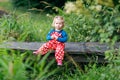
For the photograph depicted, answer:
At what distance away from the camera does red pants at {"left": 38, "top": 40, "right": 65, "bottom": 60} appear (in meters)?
5.88

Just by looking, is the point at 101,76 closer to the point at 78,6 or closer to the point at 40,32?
the point at 78,6

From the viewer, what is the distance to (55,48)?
6070 millimetres

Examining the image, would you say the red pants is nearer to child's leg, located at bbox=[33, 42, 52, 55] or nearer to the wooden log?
child's leg, located at bbox=[33, 42, 52, 55]

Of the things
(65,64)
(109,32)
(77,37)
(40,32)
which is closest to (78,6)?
(109,32)

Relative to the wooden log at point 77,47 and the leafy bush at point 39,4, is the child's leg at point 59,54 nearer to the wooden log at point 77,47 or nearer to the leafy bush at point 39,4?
the wooden log at point 77,47

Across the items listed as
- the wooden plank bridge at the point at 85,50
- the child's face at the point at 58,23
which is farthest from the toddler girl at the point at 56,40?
the wooden plank bridge at the point at 85,50

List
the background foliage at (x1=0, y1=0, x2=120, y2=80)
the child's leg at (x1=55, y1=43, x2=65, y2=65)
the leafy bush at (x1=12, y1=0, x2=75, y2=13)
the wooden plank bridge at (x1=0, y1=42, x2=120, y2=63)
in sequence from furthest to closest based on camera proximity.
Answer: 1. the leafy bush at (x1=12, y1=0, x2=75, y2=13)
2. the wooden plank bridge at (x1=0, y1=42, x2=120, y2=63)
3. the child's leg at (x1=55, y1=43, x2=65, y2=65)
4. the background foliage at (x1=0, y1=0, x2=120, y2=80)

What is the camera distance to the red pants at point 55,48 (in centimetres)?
588

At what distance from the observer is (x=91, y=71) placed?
5.62 meters

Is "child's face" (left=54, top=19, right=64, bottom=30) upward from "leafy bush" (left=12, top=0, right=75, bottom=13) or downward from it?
upward

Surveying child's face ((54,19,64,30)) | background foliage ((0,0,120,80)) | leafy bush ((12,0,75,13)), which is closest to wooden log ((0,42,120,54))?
background foliage ((0,0,120,80))

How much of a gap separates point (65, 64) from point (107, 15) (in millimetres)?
936

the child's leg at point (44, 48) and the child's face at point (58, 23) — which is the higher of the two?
the child's face at point (58, 23)

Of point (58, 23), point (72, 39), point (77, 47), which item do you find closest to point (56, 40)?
point (58, 23)
